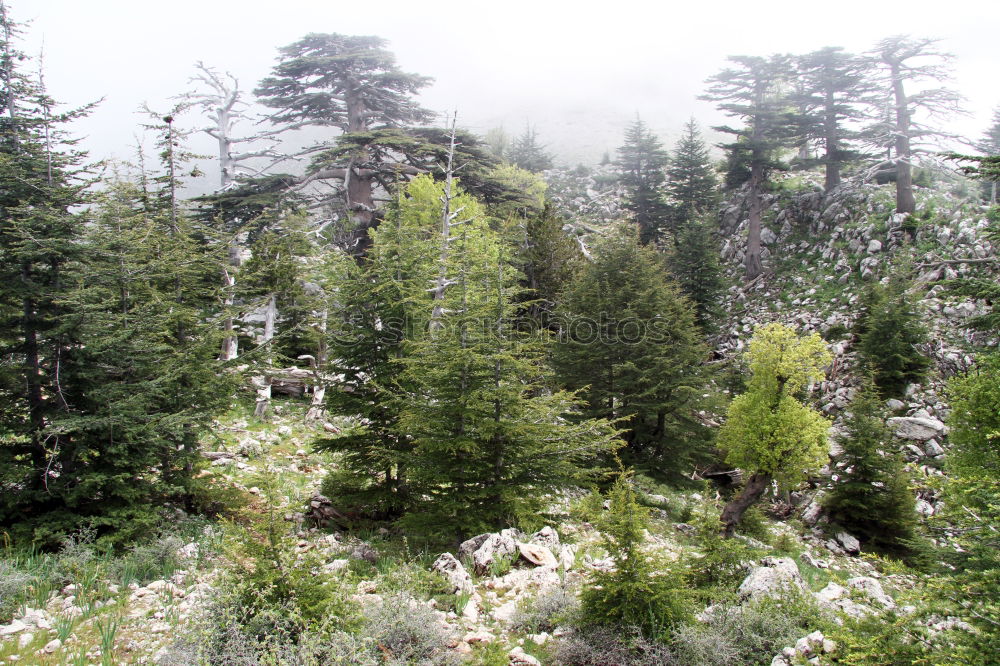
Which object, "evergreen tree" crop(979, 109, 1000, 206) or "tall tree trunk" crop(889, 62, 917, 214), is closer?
"tall tree trunk" crop(889, 62, 917, 214)

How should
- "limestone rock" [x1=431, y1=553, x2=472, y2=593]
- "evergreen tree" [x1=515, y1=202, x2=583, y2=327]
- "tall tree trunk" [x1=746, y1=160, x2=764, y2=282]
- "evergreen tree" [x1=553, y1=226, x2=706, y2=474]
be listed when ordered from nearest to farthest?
"limestone rock" [x1=431, y1=553, x2=472, y2=593], "evergreen tree" [x1=553, y1=226, x2=706, y2=474], "evergreen tree" [x1=515, y1=202, x2=583, y2=327], "tall tree trunk" [x1=746, y1=160, x2=764, y2=282]

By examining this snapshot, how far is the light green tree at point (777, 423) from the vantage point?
1370cm

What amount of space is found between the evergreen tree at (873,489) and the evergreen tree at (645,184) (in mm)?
21177

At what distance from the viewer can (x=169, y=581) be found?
6.46 metres

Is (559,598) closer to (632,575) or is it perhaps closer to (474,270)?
(632,575)

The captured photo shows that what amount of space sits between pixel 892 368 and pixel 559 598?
69.5 feet

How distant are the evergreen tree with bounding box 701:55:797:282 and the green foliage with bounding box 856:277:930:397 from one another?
1268cm

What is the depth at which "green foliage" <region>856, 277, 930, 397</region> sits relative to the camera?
19.5 m

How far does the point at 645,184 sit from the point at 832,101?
46.1ft

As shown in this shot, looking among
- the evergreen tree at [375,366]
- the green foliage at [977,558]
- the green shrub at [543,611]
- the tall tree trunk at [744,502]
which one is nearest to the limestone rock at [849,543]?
the tall tree trunk at [744,502]

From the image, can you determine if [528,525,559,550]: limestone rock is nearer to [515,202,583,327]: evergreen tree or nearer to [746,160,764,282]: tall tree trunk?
[515,202,583,327]: evergreen tree

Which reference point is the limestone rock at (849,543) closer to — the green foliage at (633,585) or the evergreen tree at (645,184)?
the green foliage at (633,585)

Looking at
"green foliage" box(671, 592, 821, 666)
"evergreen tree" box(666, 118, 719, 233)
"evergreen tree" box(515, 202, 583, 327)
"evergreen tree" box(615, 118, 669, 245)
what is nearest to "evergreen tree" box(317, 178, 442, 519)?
"green foliage" box(671, 592, 821, 666)

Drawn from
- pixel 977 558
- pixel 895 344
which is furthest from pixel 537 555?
pixel 895 344
